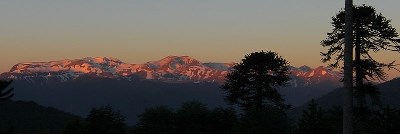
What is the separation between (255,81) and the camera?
60.2m

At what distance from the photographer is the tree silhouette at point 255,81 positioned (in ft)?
197

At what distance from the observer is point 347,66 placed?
2216 centimetres

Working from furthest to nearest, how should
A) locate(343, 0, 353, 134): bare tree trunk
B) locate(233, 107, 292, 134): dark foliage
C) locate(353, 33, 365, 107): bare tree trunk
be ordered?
locate(233, 107, 292, 134): dark foliage < locate(353, 33, 365, 107): bare tree trunk < locate(343, 0, 353, 134): bare tree trunk

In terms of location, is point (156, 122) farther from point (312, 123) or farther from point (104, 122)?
point (312, 123)

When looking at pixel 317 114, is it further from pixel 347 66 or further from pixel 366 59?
pixel 347 66

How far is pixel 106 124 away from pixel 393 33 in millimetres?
27943

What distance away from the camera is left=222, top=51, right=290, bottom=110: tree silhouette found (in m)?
60.0

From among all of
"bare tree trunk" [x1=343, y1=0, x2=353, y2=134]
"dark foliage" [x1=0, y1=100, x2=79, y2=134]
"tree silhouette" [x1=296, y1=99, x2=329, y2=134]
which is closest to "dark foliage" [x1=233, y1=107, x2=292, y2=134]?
"tree silhouette" [x1=296, y1=99, x2=329, y2=134]

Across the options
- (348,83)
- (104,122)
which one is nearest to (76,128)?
(104,122)

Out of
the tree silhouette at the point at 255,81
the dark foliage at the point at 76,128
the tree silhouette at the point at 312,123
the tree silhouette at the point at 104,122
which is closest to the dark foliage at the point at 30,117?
the tree silhouette at the point at 104,122

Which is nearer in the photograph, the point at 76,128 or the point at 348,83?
the point at 348,83

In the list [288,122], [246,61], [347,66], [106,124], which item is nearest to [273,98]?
[246,61]

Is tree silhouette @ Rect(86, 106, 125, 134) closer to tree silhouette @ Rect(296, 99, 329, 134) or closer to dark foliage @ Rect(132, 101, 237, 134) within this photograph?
dark foliage @ Rect(132, 101, 237, 134)

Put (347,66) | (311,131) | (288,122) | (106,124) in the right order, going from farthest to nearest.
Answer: (106,124) < (288,122) < (311,131) < (347,66)
